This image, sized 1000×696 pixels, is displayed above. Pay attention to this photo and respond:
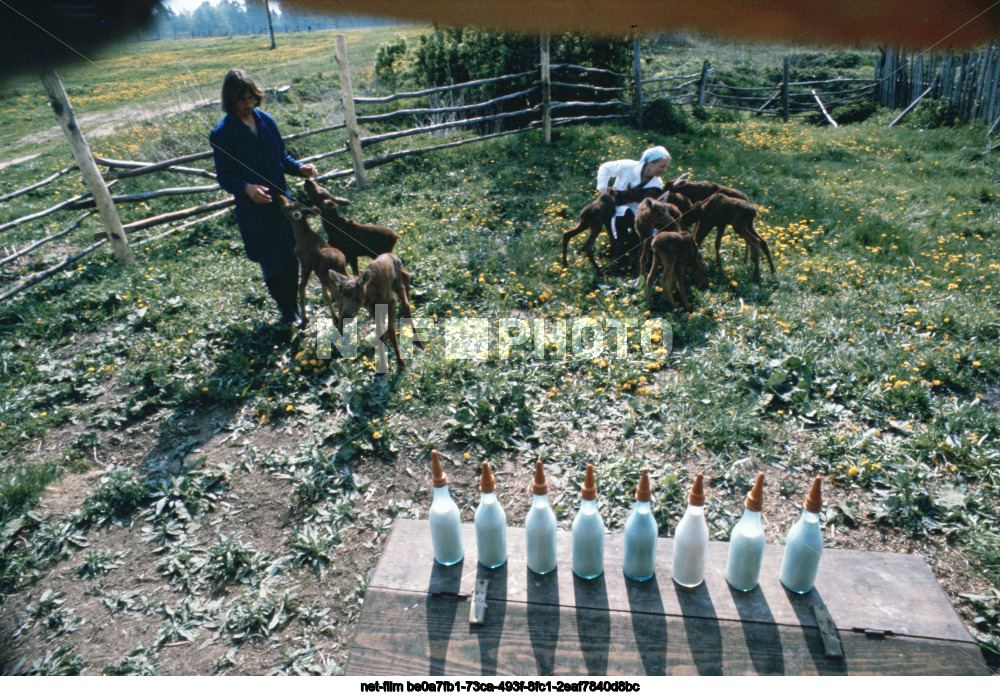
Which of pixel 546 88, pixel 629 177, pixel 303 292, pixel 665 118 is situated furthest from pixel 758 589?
pixel 665 118

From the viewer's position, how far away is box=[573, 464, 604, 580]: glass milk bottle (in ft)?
5.06

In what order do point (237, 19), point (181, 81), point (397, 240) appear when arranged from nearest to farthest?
point (237, 19) → point (397, 240) → point (181, 81)

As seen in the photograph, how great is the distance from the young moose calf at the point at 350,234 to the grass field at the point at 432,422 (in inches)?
37.2

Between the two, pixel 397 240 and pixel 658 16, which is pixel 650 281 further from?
pixel 658 16

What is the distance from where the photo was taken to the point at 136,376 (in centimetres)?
445

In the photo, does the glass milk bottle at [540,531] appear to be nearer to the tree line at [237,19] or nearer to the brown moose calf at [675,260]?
the tree line at [237,19]

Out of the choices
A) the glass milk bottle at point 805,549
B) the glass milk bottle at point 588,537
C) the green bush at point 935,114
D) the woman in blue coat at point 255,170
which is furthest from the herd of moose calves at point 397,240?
the green bush at point 935,114

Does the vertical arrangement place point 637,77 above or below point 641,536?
above

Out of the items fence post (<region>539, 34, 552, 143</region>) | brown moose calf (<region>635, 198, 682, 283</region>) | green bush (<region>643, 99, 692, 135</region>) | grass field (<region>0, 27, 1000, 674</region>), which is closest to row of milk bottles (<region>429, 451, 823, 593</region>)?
grass field (<region>0, 27, 1000, 674</region>)

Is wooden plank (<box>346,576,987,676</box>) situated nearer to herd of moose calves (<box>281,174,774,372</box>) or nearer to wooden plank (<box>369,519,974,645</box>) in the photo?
wooden plank (<box>369,519,974,645</box>)

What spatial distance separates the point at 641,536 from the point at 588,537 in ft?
0.54

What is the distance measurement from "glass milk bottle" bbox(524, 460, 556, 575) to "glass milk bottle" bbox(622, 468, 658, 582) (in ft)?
0.78

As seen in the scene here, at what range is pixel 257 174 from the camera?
4.05 metres
